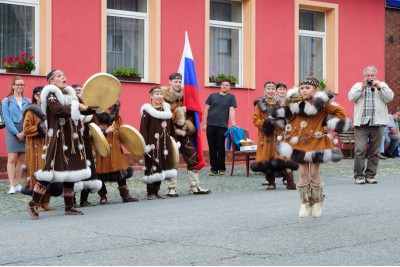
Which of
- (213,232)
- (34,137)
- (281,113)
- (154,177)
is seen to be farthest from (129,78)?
(213,232)

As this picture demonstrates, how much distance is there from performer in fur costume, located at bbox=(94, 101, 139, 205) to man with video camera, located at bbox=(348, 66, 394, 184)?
4362mm

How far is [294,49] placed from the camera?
22297 millimetres

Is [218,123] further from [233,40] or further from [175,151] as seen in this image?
[175,151]

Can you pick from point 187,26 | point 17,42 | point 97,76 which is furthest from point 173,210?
point 187,26

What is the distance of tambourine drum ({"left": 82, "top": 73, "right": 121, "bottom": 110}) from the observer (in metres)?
10.2

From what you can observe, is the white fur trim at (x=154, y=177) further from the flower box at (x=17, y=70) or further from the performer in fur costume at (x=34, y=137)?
the flower box at (x=17, y=70)

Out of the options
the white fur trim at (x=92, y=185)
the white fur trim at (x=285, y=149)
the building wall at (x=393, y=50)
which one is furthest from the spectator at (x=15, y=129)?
the building wall at (x=393, y=50)

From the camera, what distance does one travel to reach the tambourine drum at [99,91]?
10180 millimetres

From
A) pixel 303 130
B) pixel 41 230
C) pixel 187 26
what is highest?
pixel 187 26

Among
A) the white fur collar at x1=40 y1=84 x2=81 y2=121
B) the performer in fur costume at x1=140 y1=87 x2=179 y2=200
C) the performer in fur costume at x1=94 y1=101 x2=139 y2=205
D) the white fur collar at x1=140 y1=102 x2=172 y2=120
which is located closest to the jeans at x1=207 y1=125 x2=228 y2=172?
the performer in fur costume at x1=140 y1=87 x2=179 y2=200

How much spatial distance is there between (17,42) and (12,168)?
454 cm

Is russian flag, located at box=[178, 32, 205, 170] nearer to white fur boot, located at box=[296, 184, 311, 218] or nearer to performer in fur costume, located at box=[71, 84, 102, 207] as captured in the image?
performer in fur costume, located at box=[71, 84, 102, 207]

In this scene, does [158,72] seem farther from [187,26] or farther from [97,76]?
[97,76]

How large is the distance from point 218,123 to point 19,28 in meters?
4.71
